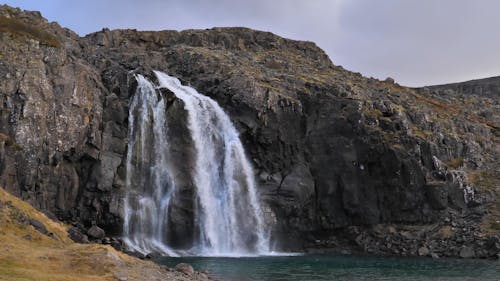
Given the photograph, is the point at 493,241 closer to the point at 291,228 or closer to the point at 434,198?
the point at 434,198

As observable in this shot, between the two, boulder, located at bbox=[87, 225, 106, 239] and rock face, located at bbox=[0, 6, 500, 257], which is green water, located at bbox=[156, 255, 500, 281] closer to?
boulder, located at bbox=[87, 225, 106, 239]

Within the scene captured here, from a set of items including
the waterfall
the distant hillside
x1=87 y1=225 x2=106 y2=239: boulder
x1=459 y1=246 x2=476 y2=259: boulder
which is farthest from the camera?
Answer: the distant hillside

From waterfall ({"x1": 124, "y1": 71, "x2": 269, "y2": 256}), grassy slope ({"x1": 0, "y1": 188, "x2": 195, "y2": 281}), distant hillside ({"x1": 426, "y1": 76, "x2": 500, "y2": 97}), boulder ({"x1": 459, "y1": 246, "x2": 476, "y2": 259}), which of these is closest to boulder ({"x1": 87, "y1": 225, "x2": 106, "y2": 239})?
waterfall ({"x1": 124, "y1": 71, "x2": 269, "y2": 256})

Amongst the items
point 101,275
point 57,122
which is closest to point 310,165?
point 57,122

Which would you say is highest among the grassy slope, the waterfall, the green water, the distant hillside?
the distant hillside

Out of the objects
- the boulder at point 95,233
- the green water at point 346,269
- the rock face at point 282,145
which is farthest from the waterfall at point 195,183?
the green water at point 346,269

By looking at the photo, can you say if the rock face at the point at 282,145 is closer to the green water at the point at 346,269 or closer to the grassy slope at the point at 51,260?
the green water at the point at 346,269

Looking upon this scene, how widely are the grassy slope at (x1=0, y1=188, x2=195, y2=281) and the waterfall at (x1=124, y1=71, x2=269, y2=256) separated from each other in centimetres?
2349

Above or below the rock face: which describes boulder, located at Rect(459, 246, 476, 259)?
below

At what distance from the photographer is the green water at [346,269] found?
156 feet

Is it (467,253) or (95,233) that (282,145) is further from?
(95,233)

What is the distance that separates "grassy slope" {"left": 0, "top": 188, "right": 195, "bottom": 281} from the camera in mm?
30955

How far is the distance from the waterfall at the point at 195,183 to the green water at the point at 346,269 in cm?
879

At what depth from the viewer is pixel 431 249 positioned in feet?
245
